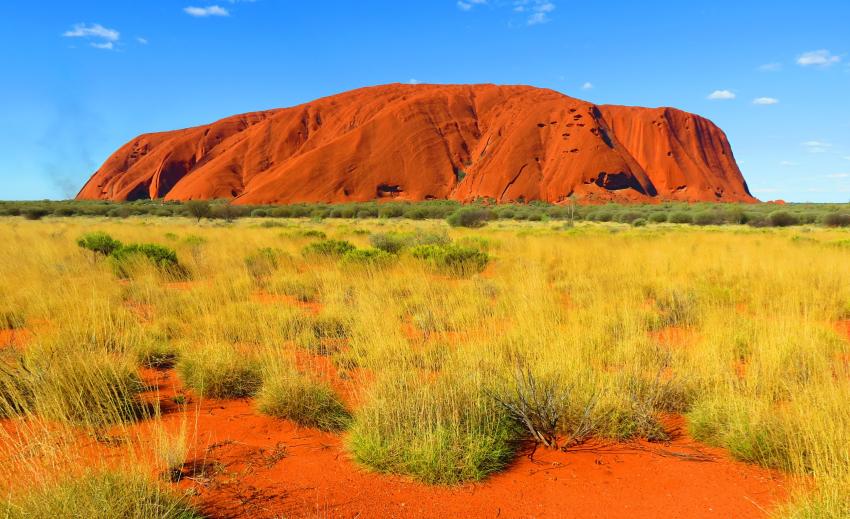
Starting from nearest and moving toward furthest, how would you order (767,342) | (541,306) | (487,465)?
(487,465), (767,342), (541,306)

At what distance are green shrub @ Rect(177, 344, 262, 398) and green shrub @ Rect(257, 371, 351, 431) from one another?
20.0 inches

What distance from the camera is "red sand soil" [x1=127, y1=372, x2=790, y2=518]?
103 inches

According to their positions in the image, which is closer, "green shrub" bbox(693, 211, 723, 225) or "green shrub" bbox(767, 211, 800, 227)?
"green shrub" bbox(767, 211, 800, 227)

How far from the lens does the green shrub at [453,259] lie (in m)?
9.91

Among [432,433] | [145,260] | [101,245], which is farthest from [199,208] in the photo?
[432,433]

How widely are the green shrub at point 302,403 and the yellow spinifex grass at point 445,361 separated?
0.05ft

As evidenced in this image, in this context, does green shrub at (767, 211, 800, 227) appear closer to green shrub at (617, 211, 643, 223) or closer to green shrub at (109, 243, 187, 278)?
green shrub at (617, 211, 643, 223)

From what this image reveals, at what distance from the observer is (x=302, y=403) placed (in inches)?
145

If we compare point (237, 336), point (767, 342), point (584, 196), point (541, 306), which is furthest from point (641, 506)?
point (584, 196)

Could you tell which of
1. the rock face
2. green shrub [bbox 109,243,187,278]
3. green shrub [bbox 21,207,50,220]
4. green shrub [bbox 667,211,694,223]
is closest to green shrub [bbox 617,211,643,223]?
green shrub [bbox 667,211,694,223]

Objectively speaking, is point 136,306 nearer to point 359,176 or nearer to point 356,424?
point 356,424

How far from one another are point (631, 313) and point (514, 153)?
70930 millimetres

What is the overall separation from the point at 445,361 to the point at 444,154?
245 ft

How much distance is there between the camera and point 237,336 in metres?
5.38
